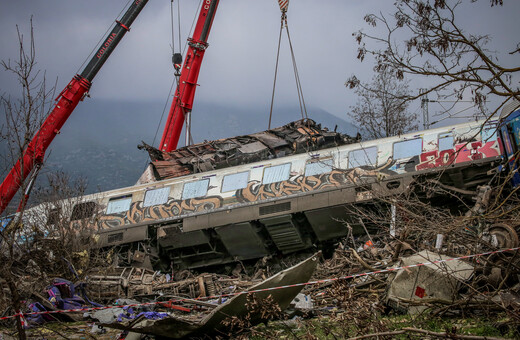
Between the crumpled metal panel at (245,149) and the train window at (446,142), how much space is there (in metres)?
4.12

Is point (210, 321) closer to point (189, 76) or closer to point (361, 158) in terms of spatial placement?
point (361, 158)

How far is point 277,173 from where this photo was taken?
18.1m

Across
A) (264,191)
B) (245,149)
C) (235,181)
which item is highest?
(245,149)

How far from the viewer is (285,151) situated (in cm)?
2038

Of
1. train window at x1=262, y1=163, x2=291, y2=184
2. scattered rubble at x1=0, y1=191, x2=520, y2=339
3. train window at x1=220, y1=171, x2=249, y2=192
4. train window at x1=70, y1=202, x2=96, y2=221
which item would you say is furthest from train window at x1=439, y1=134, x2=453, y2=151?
train window at x1=70, y1=202, x2=96, y2=221

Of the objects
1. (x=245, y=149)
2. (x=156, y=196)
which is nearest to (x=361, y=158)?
(x=245, y=149)

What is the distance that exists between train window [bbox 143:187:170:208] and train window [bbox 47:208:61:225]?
3.60 metres

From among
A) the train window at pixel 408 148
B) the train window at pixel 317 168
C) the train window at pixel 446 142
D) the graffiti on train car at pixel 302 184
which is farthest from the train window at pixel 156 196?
the train window at pixel 446 142

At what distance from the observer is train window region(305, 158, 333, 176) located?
56.8 ft

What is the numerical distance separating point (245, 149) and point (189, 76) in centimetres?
493

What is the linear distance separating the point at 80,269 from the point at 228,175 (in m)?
6.31

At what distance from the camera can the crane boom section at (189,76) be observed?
23172 millimetres

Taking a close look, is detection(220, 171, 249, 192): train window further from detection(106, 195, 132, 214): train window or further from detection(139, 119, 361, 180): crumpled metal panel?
detection(106, 195, 132, 214): train window

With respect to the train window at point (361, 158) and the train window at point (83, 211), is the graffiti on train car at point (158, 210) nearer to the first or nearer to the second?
the train window at point (83, 211)
